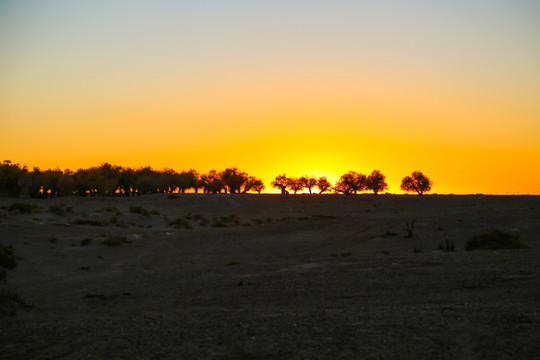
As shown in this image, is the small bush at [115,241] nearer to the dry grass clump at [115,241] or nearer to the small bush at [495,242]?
the dry grass clump at [115,241]

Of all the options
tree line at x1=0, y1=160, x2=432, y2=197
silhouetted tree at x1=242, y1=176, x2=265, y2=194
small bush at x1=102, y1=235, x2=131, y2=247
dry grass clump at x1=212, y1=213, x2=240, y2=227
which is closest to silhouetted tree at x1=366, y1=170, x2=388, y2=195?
tree line at x1=0, y1=160, x2=432, y2=197

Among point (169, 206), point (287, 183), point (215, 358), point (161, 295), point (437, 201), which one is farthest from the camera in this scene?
point (287, 183)

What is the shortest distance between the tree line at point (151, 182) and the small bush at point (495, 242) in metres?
A: 62.7

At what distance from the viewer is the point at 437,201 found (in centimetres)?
7256

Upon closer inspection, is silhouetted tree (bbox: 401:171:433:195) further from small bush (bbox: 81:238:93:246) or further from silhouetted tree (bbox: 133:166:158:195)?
small bush (bbox: 81:238:93:246)

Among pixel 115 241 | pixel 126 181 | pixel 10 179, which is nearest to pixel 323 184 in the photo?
pixel 126 181

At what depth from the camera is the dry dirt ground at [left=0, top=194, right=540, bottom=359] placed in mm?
8969

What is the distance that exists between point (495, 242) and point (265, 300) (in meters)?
14.1

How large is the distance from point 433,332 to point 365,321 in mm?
1399

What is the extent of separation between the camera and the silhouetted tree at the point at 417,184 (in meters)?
103

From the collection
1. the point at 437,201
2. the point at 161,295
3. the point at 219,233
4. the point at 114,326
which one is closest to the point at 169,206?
the point at 219,233

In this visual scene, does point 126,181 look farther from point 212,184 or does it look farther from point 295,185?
point 295,185

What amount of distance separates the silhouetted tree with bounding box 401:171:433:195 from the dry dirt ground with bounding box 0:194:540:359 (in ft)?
234

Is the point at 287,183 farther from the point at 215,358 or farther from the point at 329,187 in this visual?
the point at 215,358
